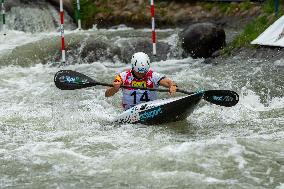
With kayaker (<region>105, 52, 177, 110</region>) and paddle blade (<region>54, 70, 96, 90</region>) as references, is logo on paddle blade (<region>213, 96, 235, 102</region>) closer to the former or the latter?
kayaker (<region>105, 52, 177, 110</region>)

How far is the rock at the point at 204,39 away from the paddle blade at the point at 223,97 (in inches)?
215

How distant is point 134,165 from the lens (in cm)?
676

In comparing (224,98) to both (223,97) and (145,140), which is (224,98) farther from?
(145,140)

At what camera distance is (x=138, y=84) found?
8398 millimetres

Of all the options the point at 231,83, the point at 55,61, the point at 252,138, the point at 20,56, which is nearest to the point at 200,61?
the point at 231,83

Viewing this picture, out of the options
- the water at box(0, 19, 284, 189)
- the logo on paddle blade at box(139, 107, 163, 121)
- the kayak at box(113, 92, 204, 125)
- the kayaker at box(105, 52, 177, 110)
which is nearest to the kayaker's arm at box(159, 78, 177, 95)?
the kayaker at box(105, 52, 177, 110)

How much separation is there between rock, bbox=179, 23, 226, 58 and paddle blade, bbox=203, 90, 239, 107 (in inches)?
215

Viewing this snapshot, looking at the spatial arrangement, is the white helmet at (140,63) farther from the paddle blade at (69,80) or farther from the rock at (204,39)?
the rock at (204,39)

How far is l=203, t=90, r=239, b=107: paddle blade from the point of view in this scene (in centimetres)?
809

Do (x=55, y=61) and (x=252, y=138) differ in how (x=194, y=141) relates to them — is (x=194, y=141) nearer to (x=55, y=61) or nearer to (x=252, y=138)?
(x=252, y=138)

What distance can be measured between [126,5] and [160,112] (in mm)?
9923

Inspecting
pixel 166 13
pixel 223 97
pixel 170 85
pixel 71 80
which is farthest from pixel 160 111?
pixel 166 13

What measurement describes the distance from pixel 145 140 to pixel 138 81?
1.04m

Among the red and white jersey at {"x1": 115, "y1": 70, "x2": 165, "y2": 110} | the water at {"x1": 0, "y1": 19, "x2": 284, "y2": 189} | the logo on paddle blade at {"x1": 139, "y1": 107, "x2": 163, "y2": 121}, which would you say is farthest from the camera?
the red and white jersey at {"x1": 115, "y1": 70, "x2": 165, "y2": 110}
